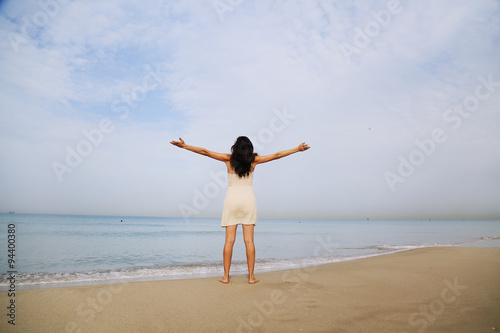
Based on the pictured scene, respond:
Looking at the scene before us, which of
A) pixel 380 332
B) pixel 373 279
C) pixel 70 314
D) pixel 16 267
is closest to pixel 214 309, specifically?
pixel 70 314

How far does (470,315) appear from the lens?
Result: 3.19m

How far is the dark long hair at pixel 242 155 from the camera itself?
4.75 meters

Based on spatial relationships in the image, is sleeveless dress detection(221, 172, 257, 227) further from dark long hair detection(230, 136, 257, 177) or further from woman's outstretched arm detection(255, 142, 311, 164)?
woman's outstretched arm detection(255, 142, 311, 164)

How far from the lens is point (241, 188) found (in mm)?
4891

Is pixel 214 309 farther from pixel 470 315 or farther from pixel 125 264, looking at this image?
pixel 125 264

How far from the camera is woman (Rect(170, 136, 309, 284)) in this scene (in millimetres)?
4777

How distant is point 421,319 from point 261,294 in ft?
6.60

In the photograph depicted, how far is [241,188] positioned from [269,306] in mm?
1947

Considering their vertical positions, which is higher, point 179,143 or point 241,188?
point 179,143

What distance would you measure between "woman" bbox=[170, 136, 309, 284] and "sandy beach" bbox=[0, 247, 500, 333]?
0.79m

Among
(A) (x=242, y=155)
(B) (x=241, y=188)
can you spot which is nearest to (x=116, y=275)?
(B) (x=241, y=188)

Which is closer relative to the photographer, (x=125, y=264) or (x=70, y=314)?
(x=70, y=314)

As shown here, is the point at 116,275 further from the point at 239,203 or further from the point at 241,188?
the point at 241,188

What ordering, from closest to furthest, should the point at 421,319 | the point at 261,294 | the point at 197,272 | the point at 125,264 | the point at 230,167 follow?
the point at 421,319 < the point at 261,294 < the point at 230,167 < the point at 197,272 < the point at 125,264
